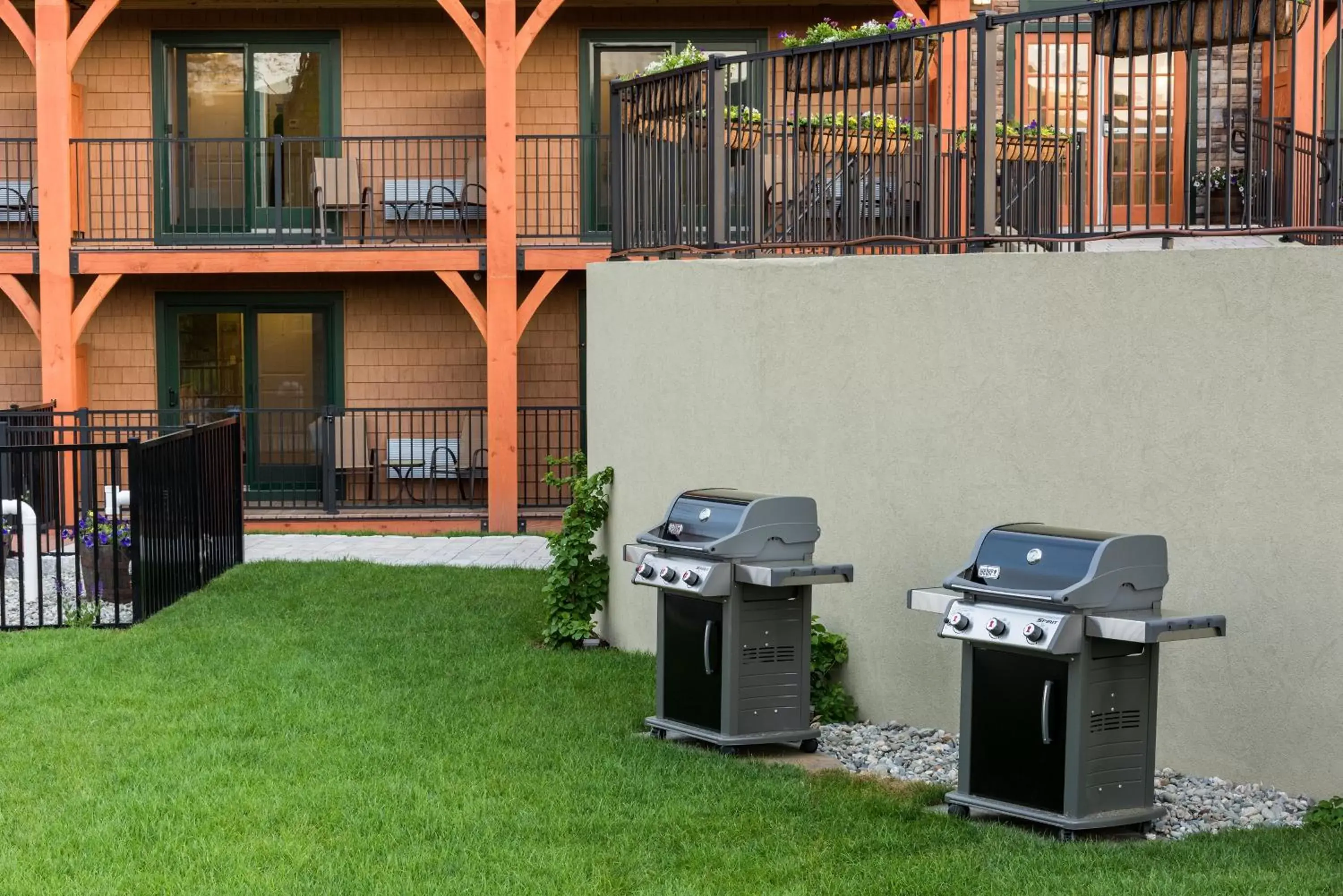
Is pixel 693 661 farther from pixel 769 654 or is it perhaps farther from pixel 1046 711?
pixel 1046 711

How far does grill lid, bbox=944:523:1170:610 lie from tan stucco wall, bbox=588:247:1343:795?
643 millimetres

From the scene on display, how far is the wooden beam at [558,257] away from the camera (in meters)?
15.9

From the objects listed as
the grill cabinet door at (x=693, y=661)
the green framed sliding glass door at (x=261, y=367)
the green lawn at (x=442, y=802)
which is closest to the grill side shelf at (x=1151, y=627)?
the green lawn at (x=442, y=802)

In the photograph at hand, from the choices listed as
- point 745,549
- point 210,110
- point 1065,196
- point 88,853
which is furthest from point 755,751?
point 210,110

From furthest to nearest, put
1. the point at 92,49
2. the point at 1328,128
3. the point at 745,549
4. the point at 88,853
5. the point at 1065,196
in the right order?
the point at 92,49, the point at 1328,128, the point at 1065,196, the point at 745,549, the point at 88,853

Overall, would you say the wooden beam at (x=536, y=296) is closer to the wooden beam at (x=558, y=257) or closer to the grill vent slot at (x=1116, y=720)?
the wooden beam at (x=558, y=257)

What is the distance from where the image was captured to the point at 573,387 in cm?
1761

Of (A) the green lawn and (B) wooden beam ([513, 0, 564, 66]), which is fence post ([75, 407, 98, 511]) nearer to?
(B) wooden beam ([513, 0, 564, 66])

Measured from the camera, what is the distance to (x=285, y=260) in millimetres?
16047

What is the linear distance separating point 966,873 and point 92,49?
604 inches

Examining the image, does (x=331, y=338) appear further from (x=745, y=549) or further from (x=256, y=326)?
(x=745, y=549)

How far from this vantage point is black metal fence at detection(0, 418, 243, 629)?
9.78 metres

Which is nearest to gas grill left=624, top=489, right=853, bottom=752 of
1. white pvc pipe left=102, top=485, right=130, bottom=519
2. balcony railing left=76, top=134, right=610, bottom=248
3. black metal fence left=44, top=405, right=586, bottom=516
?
white pvc pipe left=102, top=485, right=130, bottom=519

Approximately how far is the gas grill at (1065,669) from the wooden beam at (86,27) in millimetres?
12650
